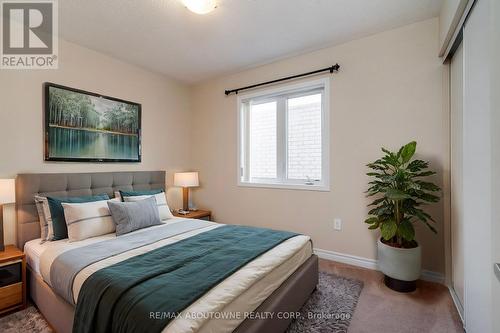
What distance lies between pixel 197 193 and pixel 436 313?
10.9 feet

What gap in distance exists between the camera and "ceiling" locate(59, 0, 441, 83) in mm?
2121

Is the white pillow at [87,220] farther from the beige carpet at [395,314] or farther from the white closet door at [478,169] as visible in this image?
the white closet door at [478,169]

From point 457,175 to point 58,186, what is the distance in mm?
3838

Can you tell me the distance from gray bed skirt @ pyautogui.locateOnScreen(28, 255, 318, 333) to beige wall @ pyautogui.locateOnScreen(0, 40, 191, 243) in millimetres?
829

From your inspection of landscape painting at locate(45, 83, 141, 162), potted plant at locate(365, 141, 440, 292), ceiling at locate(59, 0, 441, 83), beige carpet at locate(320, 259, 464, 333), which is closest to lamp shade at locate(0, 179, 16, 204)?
landscape painting at locate(45, 83, 141, 162)

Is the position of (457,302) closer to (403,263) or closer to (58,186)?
(403,263)

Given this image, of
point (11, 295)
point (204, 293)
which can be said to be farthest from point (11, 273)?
point (204, 293)

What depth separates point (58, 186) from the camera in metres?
2.49

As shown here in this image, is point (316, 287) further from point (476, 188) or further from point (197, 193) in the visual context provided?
point (197, 193)

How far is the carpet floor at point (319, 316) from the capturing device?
1711 millimetres

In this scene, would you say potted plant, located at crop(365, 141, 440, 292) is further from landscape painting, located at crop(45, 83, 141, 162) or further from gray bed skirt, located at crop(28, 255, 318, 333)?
landscape painting, located at crop(45, 83, 141, 162)

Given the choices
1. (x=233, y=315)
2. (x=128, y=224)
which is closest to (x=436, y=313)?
(x=233, y=315)

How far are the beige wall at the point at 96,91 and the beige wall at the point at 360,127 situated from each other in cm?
93

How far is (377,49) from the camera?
8.53ft
